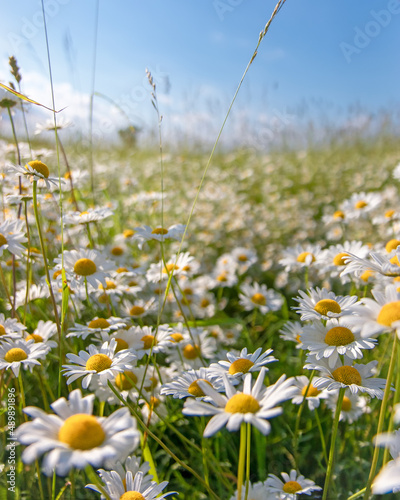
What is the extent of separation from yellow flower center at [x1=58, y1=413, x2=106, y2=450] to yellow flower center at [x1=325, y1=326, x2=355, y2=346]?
0.58 meters

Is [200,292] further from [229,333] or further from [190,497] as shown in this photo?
[190,497]

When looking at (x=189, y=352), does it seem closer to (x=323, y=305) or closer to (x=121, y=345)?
(x=121, y=345)

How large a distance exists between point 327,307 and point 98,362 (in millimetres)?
565

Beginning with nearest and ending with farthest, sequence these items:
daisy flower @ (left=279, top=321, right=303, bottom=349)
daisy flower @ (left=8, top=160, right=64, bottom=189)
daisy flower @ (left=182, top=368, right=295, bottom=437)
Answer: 1. daisy flower @ (left=182, top=368, right=295, bottom=437)
2. daisy flower @ (left=8, top=160, right=64, bottom=189)
3. daisy flower @ (left=279, top=321, right=303, bottom=349)

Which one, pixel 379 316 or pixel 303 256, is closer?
pixel 379 316

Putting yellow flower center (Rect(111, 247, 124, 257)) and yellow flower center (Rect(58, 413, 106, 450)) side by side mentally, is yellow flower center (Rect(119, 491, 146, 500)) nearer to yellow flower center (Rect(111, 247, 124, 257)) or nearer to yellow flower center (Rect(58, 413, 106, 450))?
yellow flower center (Rect(58, 413, 106, 450))

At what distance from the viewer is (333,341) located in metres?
0.95

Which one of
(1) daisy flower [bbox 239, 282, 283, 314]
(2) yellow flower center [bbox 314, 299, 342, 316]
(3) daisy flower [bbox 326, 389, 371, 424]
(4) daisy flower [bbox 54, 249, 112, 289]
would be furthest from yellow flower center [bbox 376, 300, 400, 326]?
(1) daisy flower [bbox 239, 282, 283, 314]

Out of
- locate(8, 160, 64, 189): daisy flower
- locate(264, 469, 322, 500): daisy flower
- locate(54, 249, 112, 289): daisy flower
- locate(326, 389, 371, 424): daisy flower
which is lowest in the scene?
locate(264, 469, 322, 500): daisy flower

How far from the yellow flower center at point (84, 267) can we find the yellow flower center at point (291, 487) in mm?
828

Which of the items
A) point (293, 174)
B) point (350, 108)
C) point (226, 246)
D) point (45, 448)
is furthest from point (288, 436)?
point (350, 108)

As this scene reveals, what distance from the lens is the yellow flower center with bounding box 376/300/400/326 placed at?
0.70m

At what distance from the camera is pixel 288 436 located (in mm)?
1486

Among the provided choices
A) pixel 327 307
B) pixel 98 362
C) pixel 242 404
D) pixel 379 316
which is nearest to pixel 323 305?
pixel 327 307
